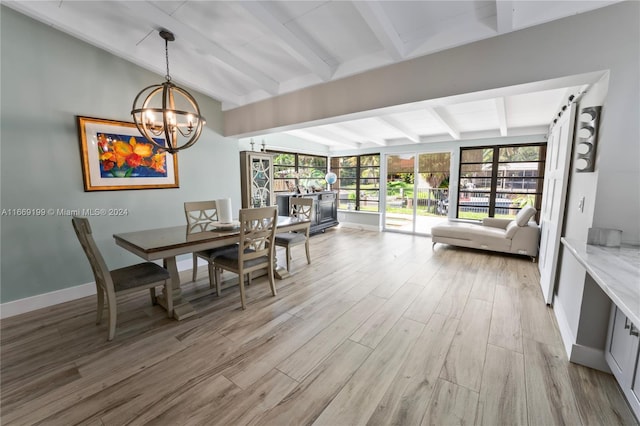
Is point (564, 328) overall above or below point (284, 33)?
below

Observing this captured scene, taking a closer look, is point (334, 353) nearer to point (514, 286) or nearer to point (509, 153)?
point (514, 286)

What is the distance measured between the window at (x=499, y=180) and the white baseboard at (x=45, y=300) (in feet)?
20.9

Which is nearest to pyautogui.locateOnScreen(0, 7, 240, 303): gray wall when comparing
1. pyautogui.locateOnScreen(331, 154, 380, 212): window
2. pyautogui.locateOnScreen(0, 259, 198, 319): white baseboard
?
pyautogui.locateOnScreen(0, 259, 198, 319): white baseboard

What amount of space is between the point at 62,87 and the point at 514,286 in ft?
17.8

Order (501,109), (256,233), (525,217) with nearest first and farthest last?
(256,233) < (501,109) < (525,217)

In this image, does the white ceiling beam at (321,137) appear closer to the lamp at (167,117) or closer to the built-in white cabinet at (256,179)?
the built-in white cabinet at (256,179)

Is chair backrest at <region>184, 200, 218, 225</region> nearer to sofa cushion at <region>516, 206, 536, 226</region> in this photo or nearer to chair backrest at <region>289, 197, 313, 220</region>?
chair backrest at <region>289, 197, 313, 220</region>

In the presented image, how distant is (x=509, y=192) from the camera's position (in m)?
5.15

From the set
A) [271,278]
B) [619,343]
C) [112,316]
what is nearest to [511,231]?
[619,343]

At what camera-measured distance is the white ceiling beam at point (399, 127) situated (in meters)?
4.26

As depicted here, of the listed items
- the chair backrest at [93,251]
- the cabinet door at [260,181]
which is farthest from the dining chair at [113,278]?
the cabinet door at [260,181]

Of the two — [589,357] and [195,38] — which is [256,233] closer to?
[195,38]

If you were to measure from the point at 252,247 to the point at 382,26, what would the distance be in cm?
222

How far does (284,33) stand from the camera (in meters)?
2.13
